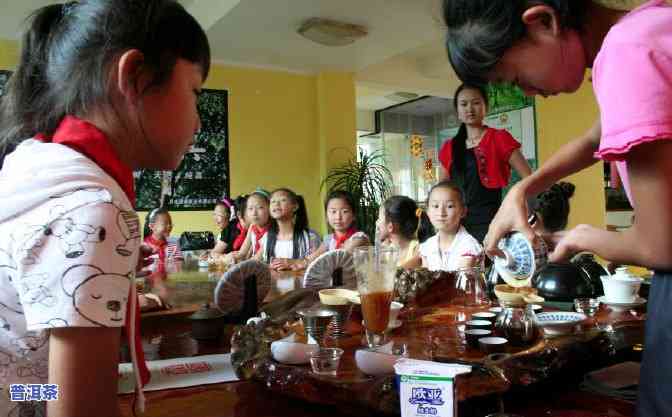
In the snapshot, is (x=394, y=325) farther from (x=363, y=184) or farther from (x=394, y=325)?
(x=363, y=184)

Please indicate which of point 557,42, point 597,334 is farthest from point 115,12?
point 597,334

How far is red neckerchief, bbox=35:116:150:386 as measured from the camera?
1.99 feet

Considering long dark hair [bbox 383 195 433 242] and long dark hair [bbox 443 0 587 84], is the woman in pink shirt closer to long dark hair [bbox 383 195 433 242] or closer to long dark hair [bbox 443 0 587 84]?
long dark hair [bbox 443 0 587 84]

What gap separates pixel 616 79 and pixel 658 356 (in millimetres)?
350

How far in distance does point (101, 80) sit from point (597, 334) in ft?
3.18

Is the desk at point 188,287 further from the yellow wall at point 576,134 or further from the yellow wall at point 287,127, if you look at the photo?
the yellow wall at point 576,134

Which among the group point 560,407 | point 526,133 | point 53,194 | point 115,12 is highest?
point 526,133

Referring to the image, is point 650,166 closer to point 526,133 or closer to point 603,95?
point 603,95

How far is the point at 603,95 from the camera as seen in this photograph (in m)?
0.57

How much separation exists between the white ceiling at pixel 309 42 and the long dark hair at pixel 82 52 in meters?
2.77

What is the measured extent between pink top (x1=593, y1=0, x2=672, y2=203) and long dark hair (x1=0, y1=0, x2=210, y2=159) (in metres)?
0.54

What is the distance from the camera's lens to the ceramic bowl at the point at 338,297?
1139mm

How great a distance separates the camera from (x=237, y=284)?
1428 millimetres

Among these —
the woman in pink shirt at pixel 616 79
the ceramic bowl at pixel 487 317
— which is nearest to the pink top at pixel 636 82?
the woman in pink shirt at pixel 616 79
